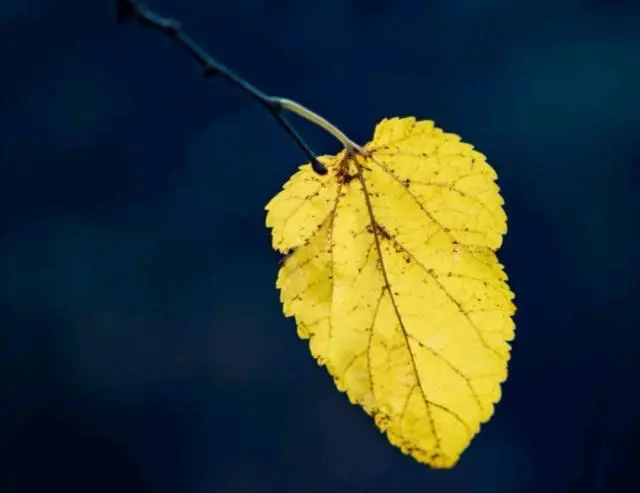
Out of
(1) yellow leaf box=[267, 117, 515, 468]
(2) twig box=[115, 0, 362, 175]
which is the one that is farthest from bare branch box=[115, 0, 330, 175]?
(1) yellow leaf box=[267, 117, 515, 468]

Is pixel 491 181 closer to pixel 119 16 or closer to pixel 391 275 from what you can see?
pixel 391 275

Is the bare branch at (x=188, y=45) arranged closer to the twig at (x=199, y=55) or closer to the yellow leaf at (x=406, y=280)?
the twig at (x=199, y=55)

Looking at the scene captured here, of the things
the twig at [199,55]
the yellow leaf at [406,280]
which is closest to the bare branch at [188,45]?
the twig at [199,55]

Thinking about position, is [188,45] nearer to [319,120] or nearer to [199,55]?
[199,55]

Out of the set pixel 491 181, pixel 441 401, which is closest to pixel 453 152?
pixel 491 181

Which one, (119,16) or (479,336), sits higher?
(119,16)

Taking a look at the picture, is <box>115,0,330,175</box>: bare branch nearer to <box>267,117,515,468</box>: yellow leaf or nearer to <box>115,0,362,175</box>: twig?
<box>115,0,362,175</box>: twig

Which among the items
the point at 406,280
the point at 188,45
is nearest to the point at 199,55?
the point at 188,45

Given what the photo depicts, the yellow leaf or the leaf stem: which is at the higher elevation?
the leaf stem
